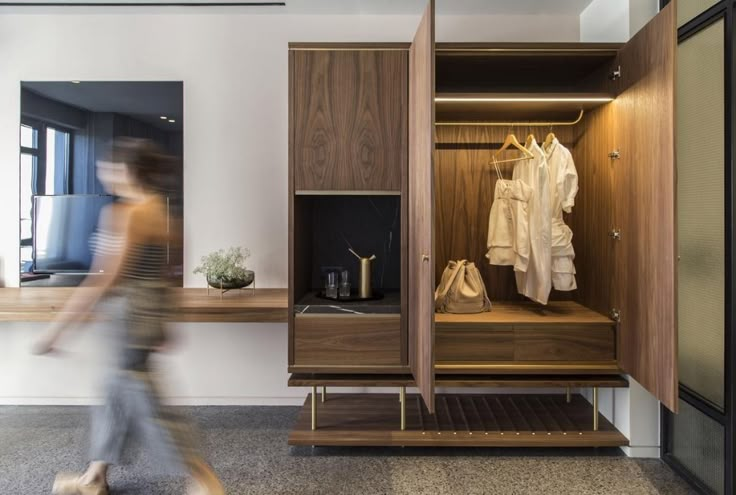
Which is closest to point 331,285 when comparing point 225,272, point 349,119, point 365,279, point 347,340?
point 365,279

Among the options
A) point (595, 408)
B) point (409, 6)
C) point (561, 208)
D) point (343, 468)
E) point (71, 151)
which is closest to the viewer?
point (343, 468)

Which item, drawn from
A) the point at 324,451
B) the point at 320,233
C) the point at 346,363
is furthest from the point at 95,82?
the point at 324,451

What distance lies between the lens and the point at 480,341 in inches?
103

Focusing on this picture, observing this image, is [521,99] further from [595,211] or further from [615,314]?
[615,314]

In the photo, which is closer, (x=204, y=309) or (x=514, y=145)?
(x=204, y=309)

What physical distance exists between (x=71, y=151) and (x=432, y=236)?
241 centimetres

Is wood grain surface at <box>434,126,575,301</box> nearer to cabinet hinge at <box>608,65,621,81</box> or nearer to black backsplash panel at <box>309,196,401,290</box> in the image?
black backsplash panel at <box>309,196,401,290</box>

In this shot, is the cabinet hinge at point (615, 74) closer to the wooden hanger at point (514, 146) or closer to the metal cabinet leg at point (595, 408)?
the wooden hanger at point (514, 146)

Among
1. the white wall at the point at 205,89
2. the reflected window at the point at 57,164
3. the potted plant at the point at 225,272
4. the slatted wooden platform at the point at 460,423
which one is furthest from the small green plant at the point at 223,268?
the reflected window at the point at 57,164

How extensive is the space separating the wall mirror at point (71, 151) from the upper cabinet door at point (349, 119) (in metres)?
1.10

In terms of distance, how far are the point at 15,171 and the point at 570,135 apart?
342cm

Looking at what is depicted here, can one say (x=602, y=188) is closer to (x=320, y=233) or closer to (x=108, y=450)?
(x=320, y=233)

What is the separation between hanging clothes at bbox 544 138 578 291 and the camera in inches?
107

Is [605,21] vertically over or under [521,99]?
over
